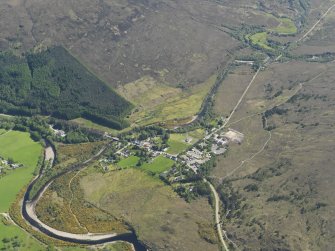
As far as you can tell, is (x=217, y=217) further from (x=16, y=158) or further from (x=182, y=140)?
(x=16, y=158)

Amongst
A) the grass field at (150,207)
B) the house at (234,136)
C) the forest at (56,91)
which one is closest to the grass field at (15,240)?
the grass field at (150,207)

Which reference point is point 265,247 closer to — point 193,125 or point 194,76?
point 193,125

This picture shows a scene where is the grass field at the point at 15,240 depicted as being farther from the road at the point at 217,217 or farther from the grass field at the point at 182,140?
the grass field at the point at 182,140

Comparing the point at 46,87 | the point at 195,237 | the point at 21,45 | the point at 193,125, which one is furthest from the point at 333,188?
the point at 21,45

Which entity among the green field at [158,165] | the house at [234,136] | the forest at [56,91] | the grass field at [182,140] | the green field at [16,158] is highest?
the forest at [56,91]

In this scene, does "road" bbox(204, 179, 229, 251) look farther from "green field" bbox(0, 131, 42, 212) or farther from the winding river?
"green field" bbox(0, 131, 42, 212)

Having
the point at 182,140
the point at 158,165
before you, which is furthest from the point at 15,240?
the point at 182,140
